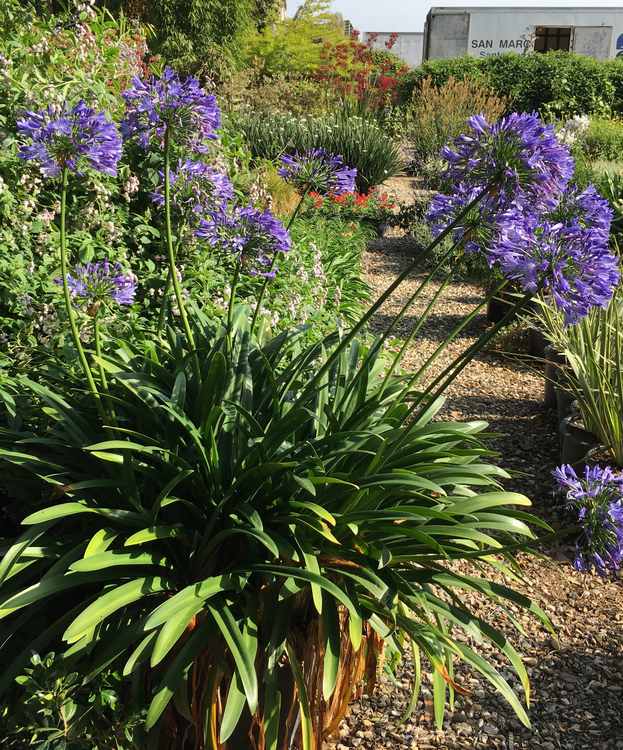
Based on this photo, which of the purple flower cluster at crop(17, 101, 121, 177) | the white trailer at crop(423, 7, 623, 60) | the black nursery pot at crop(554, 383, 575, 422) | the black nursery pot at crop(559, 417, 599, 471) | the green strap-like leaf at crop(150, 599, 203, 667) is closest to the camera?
the green strap-like leaf at crop(150, 599, 203, 667)

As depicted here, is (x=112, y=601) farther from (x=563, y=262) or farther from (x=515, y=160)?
(x=515, y=160)

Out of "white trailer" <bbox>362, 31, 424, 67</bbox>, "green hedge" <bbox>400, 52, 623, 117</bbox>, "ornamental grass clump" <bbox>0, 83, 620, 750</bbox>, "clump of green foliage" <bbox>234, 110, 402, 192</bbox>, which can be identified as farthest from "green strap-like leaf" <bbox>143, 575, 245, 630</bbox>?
"white trailer" <bbox>362, 31, 424, 67</bbox>

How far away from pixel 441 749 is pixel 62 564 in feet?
4.26

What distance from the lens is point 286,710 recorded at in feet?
6.29

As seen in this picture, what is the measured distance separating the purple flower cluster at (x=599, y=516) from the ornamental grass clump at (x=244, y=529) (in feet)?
0.78

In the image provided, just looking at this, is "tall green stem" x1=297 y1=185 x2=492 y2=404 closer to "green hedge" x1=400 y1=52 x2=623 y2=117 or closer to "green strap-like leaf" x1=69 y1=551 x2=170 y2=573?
"green strap-like leaf" x1=69 y1=551 x2=170 y2=573

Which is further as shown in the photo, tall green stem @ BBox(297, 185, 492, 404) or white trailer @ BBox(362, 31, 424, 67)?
white trailer @ BBox(362, 31, 424, 67)

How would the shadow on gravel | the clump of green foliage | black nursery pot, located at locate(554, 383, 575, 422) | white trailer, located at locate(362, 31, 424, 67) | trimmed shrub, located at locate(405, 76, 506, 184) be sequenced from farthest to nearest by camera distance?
white trailer, located at locate(362, 31, 424, 67) < trimmed shrub, located at locate(405, 76, 506, 184) < the clump of green foliage < the shadow on gravel < black nursery pot, located at locate(554, 383, 575, 422)

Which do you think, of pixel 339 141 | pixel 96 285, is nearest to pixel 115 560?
pixel 96 285

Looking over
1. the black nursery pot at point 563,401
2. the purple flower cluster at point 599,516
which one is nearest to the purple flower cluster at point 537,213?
the purple flower cluster at point 599,516

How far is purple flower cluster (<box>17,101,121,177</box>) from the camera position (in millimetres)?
1846

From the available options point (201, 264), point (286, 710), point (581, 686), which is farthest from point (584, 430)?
point (286, 710)

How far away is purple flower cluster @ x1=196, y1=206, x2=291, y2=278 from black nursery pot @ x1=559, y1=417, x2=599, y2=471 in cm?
214

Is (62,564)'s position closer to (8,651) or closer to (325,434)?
(8,651)
